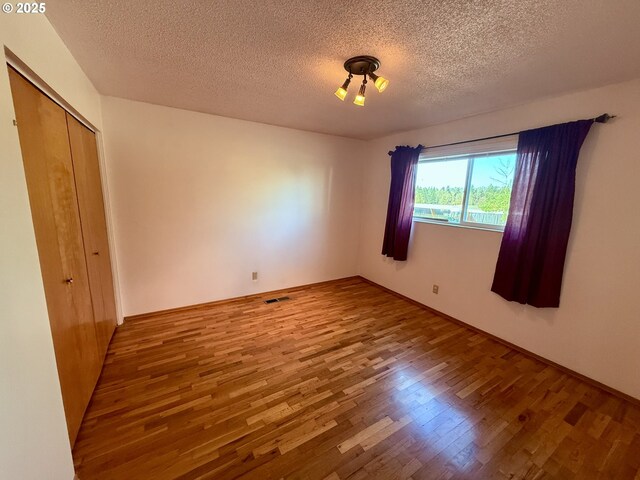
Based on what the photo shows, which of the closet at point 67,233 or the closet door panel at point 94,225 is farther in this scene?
the closet door panel at point 94,225

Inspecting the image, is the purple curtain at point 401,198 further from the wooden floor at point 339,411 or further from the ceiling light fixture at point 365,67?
the ceiling light fixture at point 365,67

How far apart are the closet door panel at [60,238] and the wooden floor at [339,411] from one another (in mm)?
370

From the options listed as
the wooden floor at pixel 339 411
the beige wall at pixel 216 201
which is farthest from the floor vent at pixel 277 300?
the wooden floor at pixel 339 411

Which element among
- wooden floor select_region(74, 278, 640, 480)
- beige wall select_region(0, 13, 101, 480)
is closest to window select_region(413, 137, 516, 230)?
wooden floor select_region(74, 278, 640, 480)

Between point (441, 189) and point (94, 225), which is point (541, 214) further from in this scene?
point (94, 225)

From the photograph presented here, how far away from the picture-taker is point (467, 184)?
2873 millimetres

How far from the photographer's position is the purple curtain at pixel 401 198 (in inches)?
132

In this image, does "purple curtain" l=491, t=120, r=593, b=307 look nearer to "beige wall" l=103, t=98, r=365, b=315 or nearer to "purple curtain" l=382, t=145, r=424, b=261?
"purple curtain" l=382, t=145, r=424, b=261

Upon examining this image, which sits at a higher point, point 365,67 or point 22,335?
point 365,67

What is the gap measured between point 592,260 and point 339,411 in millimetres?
2352

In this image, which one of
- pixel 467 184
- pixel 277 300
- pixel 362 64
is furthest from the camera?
pixel 277 300

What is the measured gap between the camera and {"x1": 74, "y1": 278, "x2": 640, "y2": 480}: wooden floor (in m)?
1.37

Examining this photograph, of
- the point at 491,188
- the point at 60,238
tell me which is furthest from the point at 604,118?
the point at 60,238

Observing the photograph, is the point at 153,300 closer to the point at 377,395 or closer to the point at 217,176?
the point at 217,176
